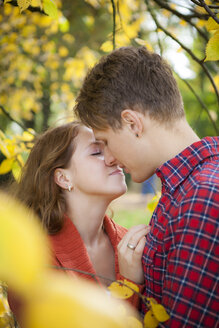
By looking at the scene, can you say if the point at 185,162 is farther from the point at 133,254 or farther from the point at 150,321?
the point at 150,321

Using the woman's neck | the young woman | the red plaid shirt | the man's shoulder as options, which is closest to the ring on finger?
the red plaid shirt

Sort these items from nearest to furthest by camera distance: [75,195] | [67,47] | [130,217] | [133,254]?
[133,254]
[75,195]
[67,47]
[130,217]

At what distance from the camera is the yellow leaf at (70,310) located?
0.37 metres

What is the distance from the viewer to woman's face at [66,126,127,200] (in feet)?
6.63

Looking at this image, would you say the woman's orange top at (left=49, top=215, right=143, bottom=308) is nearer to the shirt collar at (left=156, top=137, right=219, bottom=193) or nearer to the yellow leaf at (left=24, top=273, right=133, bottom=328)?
the shirt collar at (left=156, top=137, right=219, bottom=193)

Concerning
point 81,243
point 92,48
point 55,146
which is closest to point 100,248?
point 81,243

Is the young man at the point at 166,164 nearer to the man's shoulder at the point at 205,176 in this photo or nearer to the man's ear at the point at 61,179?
the man's shoulder at the point at 205,176

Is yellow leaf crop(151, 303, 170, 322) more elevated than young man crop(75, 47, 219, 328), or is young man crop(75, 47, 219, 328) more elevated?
young man crop(75, 47, 219, 328)

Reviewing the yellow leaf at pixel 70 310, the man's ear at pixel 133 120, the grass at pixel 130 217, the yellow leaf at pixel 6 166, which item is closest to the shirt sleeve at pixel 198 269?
the man's ear at pixel 133 120

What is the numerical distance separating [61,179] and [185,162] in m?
0.99

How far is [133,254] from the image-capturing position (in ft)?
4.85

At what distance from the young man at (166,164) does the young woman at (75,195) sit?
0.63ft

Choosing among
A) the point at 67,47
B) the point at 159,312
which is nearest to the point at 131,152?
the point at 159,312

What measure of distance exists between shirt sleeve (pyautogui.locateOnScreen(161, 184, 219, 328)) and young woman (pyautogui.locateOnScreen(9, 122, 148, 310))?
2.74ft
